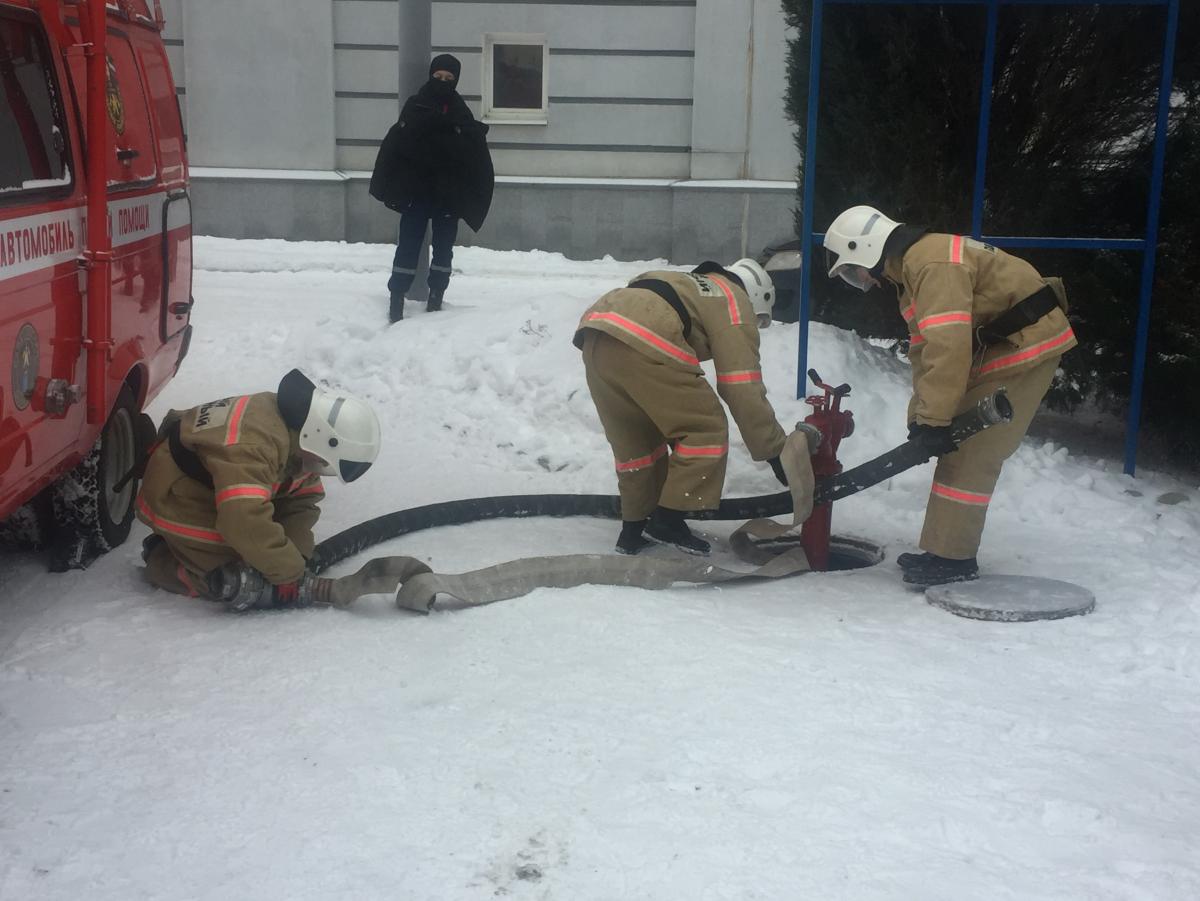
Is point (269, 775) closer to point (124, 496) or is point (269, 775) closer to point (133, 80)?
point (124, 496)

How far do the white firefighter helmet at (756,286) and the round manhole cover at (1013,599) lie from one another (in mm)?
1441

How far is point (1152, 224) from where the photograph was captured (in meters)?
6.88

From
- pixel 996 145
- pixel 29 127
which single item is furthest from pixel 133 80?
pixel 996 145

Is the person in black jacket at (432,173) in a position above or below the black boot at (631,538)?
above

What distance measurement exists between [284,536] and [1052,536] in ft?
11.8

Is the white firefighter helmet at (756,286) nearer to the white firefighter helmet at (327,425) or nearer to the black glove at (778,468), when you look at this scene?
the black glove at (778,468)

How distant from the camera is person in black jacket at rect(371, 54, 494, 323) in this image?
906 cm

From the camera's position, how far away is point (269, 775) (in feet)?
11.7

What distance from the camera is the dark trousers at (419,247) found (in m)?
9.03

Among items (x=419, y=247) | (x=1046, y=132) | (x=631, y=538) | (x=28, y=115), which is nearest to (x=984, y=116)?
(x=1046, y=132)

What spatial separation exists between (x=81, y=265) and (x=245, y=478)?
0.96m

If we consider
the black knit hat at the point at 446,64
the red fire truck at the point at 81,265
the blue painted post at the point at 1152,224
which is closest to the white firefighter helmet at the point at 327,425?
the red fire truck at the point at 81,265

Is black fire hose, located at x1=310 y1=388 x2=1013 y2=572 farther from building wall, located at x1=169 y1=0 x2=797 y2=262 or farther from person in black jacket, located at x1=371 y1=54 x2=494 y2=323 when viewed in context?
building wall, located at x1=169 y1=0 x2=797 y2=262

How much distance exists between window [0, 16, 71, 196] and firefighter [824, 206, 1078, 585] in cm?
298
